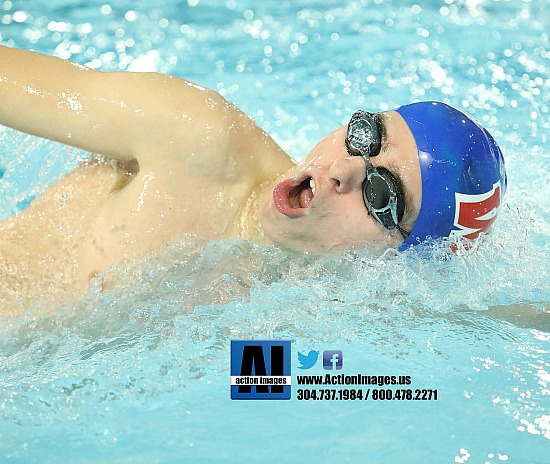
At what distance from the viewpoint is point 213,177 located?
7.06ft

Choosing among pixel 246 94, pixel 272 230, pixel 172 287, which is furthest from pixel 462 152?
pixel 246 94

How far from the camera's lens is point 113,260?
81.7 inches

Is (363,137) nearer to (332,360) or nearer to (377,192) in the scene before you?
(377,192)

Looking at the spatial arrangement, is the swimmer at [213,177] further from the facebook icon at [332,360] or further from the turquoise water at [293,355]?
the facebook icon at [332,360]

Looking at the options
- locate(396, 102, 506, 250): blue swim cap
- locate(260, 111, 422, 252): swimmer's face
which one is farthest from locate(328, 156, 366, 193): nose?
locate(396, 102, 506, 250): blue swim cap

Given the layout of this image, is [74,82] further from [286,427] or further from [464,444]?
[464,444]

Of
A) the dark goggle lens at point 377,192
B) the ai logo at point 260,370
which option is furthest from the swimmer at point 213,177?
the ai logo at point 260,370

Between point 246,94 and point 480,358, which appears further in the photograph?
point 246,94

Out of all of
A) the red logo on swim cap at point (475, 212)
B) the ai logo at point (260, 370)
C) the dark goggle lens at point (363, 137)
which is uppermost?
the dark goggle lens at point (363, 137)

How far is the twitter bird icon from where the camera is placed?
2277 mm

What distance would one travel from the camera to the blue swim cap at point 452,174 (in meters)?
2.12

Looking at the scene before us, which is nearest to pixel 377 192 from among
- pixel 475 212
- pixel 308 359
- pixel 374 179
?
pixel 374 179

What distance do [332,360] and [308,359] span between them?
76 millimetres

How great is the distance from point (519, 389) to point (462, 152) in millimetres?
717
